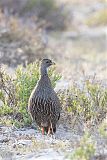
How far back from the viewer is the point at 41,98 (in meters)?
8.73

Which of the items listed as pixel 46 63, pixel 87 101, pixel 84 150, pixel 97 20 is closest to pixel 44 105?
pixel 46 63

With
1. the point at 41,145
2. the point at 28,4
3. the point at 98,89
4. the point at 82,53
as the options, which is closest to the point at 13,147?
the point at 41,145

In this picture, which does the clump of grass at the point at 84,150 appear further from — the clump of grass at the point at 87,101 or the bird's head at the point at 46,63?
the bird's head at the point at 46,63

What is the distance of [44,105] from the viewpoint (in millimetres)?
8781

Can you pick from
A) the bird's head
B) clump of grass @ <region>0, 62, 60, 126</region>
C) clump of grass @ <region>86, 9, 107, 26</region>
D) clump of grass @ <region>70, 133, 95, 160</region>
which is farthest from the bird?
clump of grass @ <region>86, 9, 107, 26</region>

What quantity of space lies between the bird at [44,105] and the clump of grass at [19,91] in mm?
515

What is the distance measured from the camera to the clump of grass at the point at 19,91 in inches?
380

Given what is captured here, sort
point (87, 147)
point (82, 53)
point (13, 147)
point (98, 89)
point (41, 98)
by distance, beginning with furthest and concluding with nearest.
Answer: point (82, 53) < point (98, 89) < point (41, 98) < point (13, 147) < point (87, 147)

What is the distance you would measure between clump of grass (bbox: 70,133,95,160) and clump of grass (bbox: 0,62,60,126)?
2.83 meters

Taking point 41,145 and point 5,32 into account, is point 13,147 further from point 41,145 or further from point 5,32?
point 5,32

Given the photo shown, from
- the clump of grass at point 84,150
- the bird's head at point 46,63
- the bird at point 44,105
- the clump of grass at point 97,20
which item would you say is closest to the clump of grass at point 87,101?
the bird at point 44,105

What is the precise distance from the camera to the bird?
8.75 m

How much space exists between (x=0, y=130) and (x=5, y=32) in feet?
30.2

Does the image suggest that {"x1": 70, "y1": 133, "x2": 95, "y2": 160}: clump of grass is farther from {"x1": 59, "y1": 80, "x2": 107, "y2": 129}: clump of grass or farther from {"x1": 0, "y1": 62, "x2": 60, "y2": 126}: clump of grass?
{"x1": 0, "y1": 62, "x2": 60, "y2": 126}: clump of grass
